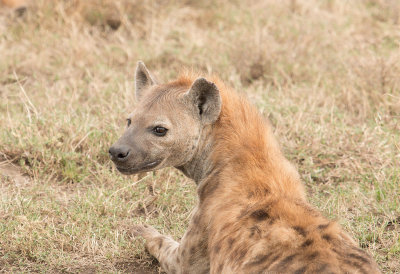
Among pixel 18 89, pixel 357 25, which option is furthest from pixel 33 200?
pixel 357 25

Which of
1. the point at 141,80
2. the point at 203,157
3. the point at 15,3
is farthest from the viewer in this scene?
the point at 15,3

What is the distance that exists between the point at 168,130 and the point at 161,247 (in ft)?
2.66

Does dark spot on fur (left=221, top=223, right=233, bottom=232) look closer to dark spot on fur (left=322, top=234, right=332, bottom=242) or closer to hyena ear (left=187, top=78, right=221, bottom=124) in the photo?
dark spot on fur (left=322, top=234, right=332, bottom=242)

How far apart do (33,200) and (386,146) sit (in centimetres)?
276

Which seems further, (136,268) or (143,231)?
(143,231)

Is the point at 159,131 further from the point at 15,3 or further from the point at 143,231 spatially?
the point at 15,3

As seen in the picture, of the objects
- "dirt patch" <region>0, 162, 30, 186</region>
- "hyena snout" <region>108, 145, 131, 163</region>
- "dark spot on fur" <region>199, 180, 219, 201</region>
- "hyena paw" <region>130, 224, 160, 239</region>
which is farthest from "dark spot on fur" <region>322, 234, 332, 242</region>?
"dirt patch" <region>0, 162, 30, 186</region>

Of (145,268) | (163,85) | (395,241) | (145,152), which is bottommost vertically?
(145,268)

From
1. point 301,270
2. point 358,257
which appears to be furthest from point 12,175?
point 358,257

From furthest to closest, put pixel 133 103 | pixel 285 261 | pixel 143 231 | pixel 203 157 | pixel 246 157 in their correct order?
pixel 133 103
pixel 143 231
pixel 203 157
pixel 246 157
pixel 285 261

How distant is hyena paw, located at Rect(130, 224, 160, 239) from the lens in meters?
4.35

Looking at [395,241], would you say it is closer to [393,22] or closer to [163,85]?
[163,85]

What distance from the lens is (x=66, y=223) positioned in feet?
14.6

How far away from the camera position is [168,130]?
3.77 meters
